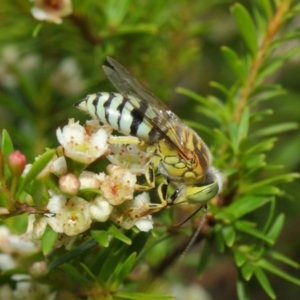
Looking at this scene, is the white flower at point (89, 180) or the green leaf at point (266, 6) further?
the green leaf at point (266, 6)

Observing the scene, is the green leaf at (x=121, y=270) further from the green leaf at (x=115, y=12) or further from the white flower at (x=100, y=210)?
the green leaf at (x=115, y=12)

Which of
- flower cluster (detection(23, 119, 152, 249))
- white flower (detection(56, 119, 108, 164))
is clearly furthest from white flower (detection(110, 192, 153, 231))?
white flower (detection(56, 119, 108, 164))

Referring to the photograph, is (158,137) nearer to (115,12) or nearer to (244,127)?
(244,127)

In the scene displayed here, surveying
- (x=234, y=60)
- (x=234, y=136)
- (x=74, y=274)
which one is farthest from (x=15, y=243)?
(x=234, y=60)

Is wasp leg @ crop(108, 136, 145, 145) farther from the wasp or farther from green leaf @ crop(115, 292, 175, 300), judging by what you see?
green leaf @ crop(115, 292, 175, 300)

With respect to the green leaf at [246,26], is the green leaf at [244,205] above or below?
below

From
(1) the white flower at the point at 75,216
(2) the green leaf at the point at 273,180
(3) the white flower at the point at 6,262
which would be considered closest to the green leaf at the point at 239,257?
(2) the green leaf at the point at 273,180

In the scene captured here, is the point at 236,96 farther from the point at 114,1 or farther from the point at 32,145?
the point at 32,145
